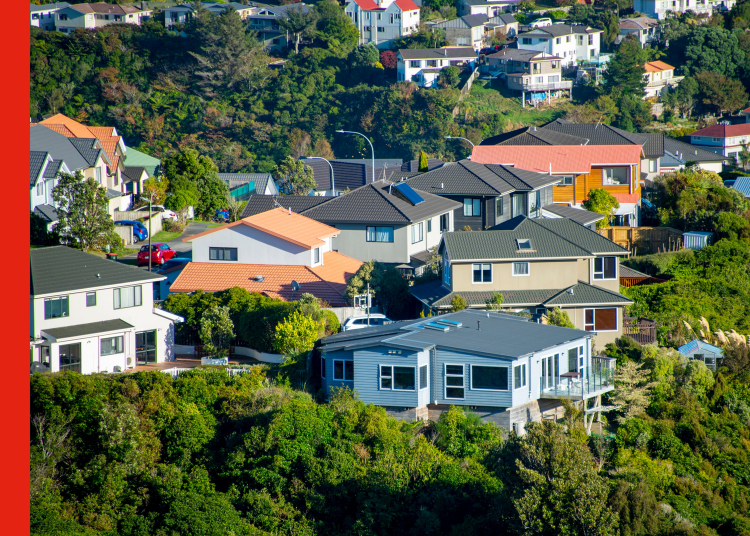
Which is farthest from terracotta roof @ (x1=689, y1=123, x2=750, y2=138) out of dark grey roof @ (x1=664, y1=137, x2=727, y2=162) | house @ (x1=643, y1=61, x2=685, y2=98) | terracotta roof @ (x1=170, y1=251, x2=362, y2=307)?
terracotta roof @ (x1=170, y1=251, x2=362, y2=307)

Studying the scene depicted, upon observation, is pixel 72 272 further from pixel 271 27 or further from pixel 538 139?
pixel 271 27

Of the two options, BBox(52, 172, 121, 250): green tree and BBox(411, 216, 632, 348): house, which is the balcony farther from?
BBox(52, 172, 121, 250): green tree

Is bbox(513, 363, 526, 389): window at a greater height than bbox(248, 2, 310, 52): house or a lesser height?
lesser

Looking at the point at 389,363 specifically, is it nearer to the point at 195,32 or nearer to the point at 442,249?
the point at 442,249

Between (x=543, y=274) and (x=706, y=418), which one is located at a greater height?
(x=543, y=274)

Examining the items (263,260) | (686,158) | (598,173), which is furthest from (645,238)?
(686,158)

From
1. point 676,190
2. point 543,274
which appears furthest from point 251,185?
point 543,274

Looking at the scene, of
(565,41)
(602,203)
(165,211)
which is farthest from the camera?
(565,41)
